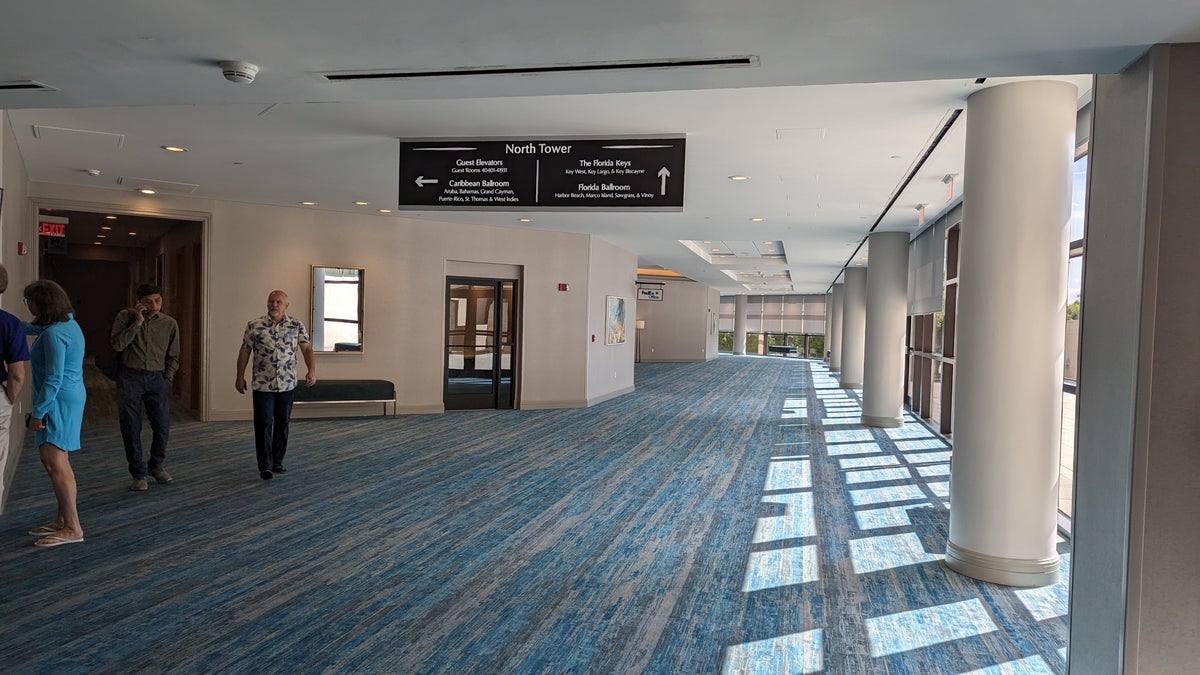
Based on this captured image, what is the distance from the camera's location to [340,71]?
3248 mm

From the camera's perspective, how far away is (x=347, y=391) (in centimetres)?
1035

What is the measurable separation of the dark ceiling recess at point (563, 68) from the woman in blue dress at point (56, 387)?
2.43 metres

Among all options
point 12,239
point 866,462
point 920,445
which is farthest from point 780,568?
point 12,239

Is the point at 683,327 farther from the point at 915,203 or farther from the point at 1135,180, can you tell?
the point at 1135,180

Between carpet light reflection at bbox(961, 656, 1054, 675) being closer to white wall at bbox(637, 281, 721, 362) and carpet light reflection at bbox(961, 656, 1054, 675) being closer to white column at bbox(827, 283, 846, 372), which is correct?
white column at bbox(827, 283, 846, 372)

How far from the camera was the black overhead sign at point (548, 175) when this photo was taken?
18.5ft

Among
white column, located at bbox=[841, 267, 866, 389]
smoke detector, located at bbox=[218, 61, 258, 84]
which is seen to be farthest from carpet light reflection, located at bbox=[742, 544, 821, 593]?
Result: white column, located at bbox=[841, 267, 866, 389]

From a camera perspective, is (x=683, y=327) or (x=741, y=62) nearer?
(x=741, y=62)

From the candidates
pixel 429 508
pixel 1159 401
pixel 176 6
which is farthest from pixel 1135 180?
pixel 429 508

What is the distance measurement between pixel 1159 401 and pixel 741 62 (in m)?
1.89

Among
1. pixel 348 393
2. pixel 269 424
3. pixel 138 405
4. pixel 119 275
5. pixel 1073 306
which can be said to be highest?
pixel 119 275

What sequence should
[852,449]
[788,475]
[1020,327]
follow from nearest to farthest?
1. [1020,327]
2. [788,475]
3. [852,449]

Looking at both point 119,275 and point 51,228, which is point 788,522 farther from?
point 119,275

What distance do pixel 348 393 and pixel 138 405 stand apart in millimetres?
4424
